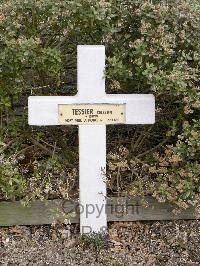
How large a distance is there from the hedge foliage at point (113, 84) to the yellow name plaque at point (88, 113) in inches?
8.0

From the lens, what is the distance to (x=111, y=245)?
171 inches

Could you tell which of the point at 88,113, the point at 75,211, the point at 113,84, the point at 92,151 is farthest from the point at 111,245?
the point at 113,84

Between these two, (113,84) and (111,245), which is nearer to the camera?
(113,84)

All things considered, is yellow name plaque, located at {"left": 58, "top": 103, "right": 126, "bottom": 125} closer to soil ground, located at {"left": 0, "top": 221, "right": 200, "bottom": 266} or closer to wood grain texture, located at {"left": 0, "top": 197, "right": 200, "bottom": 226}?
wood grain texture, located at {"left": 0, "top": 197, "right": 200, "bottom": 226}

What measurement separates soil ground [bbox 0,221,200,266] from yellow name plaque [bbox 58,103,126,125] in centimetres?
85

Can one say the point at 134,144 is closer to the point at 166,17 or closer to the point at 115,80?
the point at 115,80

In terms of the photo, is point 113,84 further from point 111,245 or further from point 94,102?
point 111,245

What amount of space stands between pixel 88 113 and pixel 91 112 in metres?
0.02

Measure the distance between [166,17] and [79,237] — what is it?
1.71 metres

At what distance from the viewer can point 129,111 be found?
4.20 meters

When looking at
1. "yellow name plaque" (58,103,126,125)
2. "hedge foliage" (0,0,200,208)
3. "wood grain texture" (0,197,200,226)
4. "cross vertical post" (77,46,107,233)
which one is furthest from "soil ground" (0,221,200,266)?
"yellow name plaque" (58,103,126,125)

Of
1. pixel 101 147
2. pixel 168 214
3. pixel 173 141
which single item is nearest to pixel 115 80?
pixel 101 147

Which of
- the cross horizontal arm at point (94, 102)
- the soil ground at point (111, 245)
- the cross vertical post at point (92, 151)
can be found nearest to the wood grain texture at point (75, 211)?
the soil ground at point (111, 245)

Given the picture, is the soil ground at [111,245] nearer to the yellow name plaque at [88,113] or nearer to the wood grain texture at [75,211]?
the wood grain texture at [75,211]
